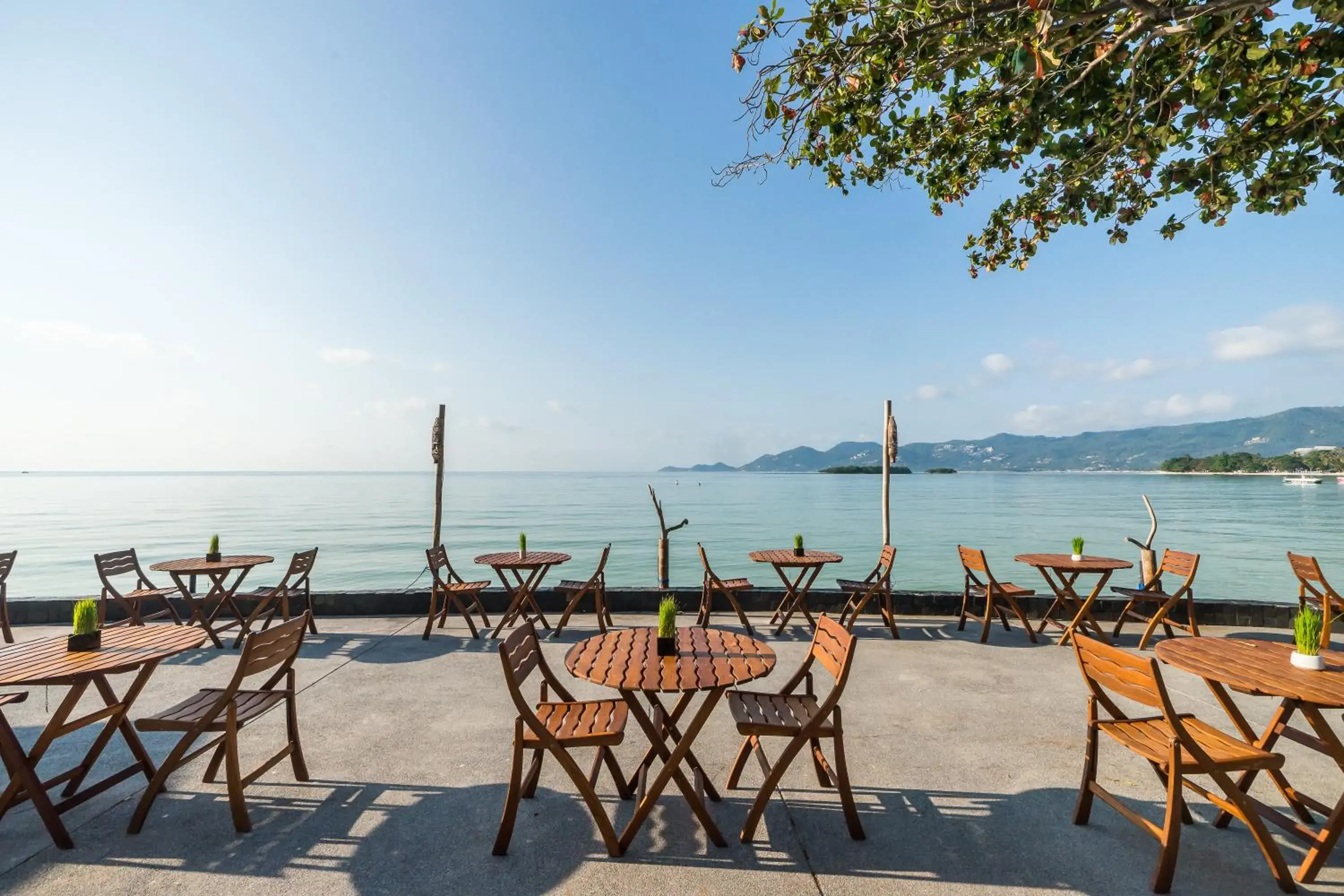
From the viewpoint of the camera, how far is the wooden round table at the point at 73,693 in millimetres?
2291

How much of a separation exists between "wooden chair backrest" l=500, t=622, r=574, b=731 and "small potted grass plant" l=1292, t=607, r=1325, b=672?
2916 millimetres

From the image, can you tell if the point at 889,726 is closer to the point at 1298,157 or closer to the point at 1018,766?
the point at 1018,766

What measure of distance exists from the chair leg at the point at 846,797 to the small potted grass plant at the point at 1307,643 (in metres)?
1.78

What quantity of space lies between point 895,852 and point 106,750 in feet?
13.0

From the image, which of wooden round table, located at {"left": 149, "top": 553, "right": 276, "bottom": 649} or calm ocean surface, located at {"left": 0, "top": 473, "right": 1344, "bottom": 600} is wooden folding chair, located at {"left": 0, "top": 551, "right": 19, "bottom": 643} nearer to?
wooden round table, located at {"left": 149, "top": 553, "right": 276, "bottom": 649}

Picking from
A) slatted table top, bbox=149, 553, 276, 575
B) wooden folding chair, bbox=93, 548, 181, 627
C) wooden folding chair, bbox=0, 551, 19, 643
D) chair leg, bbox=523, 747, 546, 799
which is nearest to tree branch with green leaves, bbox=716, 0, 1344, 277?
chair leg, bbox=523, 747, 546, 799

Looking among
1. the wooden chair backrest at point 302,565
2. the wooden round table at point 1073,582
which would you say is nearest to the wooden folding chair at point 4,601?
the wooden chair backrest at point 302,565

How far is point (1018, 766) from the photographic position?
3016 millimetres

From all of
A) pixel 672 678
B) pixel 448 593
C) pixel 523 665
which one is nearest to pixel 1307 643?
pixel 672 678

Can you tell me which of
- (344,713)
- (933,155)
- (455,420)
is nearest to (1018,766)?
(344,713)

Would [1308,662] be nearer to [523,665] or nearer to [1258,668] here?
[1258,668]

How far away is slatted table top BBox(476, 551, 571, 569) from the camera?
570cm

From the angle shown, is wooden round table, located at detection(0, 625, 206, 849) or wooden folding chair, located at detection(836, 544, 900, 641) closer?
wooden round table, located at detection(0, 625, 206, 849)

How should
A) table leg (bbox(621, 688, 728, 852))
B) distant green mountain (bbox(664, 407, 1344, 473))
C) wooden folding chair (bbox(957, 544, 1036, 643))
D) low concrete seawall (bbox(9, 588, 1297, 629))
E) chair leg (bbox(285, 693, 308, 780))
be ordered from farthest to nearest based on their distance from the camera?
distant green mountain (bbox(664, 407, 1344, 473)) → low concrete seawall (bbox(9, 588, 1297, 629)) → wooden folding chair (bbox(957, 544, 1036, 643)) → chair leg (bbox(285, 693, 308, 780)) → table leg (bbox(621, 688, 728, 852))
